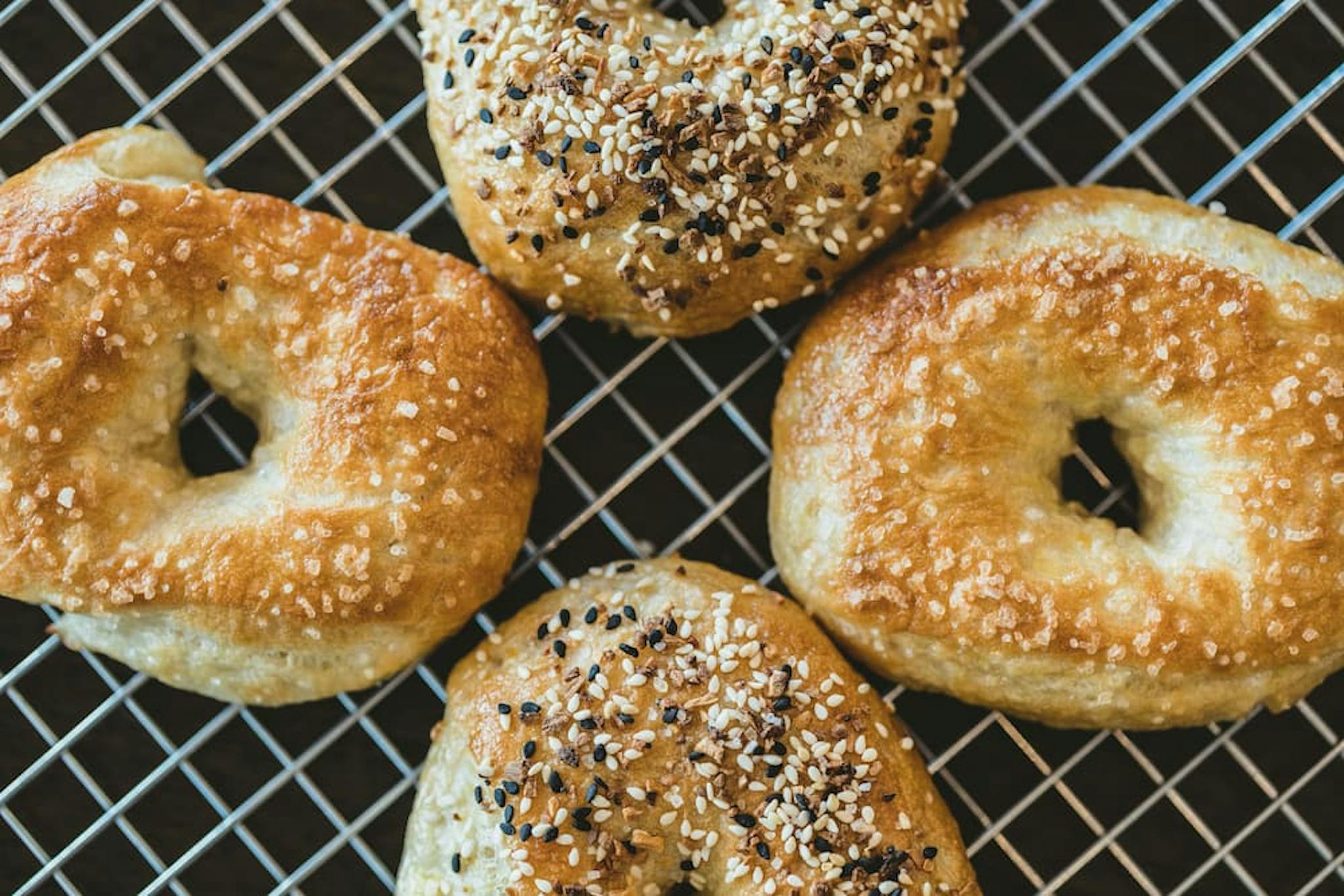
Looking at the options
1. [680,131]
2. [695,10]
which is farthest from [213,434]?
[695,10]

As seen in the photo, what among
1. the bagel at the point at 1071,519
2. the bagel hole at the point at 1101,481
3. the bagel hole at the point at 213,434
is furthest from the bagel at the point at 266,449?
the bagel hole at the point at 1101,481

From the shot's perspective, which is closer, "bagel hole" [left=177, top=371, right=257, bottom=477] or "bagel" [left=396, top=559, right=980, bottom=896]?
"bagel" [left=396, top=559, right=980, bottom=896]

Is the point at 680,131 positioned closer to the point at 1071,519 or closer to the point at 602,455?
the point at 602,455

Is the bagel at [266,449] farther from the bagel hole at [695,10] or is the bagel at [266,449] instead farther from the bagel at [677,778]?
the bagel hole at [695,10]

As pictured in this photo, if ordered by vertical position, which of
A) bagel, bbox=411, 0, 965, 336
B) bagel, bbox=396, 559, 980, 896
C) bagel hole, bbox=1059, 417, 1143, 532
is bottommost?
bagel hole, bbox=1059, 417, 1143, 532

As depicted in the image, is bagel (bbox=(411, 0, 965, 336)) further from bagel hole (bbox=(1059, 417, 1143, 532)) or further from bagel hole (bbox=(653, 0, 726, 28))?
bagel hole (bbox=(1059, 417, 1143, 532))

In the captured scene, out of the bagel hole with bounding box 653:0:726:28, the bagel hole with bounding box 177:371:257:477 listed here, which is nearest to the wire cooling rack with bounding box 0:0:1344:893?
the bagel hole with bounding box 177:371:257:477

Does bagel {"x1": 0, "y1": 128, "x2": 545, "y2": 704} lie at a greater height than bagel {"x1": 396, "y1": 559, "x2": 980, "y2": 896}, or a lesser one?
greater
